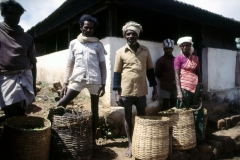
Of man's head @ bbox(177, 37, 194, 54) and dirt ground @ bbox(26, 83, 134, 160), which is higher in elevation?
man's head @ bbox(177, 37, 194, 54)

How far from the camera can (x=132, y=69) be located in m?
3.14

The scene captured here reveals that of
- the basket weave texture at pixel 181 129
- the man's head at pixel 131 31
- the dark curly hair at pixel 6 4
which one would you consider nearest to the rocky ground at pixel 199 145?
the basket weave texture at pixel 181 129

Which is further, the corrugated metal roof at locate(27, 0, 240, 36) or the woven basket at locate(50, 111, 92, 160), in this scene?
the corrugated metal roof at locate(27, 0, 240, 36)

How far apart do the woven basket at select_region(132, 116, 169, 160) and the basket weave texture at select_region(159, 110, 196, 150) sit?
394 mm

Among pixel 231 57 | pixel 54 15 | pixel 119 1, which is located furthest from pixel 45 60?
pixel 231 57

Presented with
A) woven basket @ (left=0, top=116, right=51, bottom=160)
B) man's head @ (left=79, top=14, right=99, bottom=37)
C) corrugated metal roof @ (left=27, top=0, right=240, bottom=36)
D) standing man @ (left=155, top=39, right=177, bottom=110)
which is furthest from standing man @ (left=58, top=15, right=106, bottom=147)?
standing man @ (left=155, top=39, right=177, bottom=110)

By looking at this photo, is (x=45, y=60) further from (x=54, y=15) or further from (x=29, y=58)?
(x=29, y=58)

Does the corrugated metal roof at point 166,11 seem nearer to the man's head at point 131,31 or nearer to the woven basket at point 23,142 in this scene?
the man's head at point 131,31

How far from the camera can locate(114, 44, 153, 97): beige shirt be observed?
314 centimetres

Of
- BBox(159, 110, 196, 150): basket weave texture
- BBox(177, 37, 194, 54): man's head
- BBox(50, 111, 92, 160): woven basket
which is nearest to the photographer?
BBox(50, 111, 92, 160): woven basket

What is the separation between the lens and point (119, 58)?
319 centimetres

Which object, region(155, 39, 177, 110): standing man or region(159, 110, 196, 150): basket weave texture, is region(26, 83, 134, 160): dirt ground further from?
region(155, 39, 177, 110): standing man

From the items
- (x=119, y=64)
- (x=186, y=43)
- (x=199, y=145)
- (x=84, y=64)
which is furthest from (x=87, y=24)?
(x=199, y=145)

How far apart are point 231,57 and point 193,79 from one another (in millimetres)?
4831
